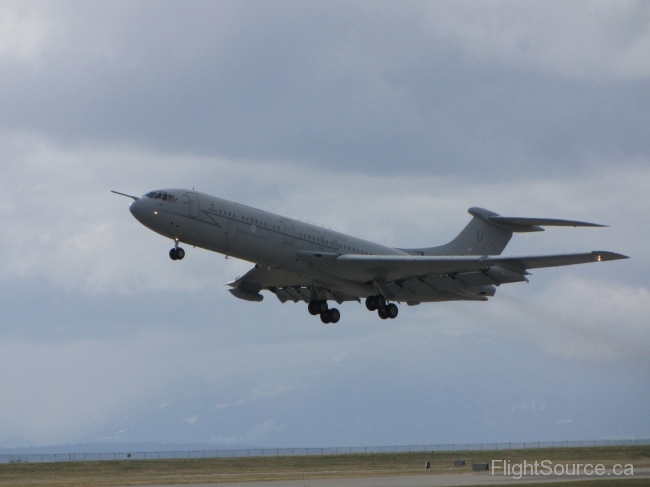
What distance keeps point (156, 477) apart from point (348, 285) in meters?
17.6

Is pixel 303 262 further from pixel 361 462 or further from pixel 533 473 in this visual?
pixel 361 462

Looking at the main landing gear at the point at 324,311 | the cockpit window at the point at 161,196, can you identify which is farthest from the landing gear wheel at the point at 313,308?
the cockpit window at the point at 161,196

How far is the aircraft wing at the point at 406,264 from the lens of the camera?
150 feet

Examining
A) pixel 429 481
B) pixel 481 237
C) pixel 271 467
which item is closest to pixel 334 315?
pixel 429 481

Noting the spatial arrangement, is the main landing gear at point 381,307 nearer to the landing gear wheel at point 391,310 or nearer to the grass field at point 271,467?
the landing gear wheel at point 391,310

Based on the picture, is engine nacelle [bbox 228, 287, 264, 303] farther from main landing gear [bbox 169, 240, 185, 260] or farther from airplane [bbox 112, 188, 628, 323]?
main landing gear [bbox 169, 240, 185, 260]

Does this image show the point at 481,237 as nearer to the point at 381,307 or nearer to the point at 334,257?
the point at 381,307

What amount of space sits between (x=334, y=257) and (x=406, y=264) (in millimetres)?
3708

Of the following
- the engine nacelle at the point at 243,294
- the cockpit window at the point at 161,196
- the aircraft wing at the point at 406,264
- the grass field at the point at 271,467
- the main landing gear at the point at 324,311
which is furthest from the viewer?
the grass field at the point at 271,467

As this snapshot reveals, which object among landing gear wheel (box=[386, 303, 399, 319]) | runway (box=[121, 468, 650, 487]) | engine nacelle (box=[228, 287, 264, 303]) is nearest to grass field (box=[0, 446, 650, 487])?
runway (box=[121, 468, 650, 487])

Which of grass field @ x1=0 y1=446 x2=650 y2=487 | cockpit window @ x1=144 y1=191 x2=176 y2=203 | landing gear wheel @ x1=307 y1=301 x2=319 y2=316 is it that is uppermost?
cockpit window @ x1=144 y1=191 x2=176 y2=203

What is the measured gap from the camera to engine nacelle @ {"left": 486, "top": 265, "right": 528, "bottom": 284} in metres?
47.3

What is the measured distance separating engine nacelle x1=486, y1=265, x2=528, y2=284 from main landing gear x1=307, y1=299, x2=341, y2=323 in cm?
865

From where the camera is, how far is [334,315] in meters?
50.8
